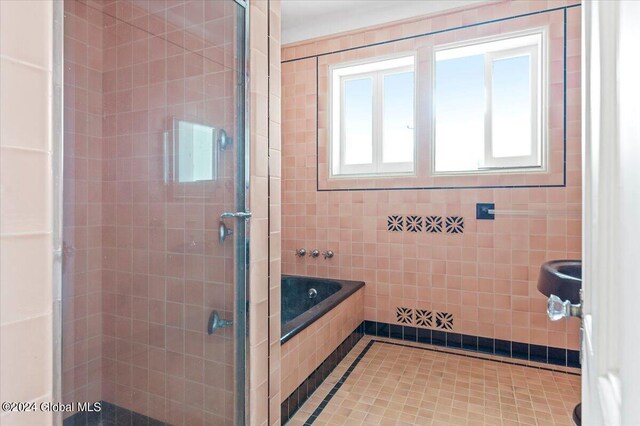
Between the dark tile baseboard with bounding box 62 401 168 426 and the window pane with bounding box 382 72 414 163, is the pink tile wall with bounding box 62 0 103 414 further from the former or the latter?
the window pane with bounding box 382 72 414 163

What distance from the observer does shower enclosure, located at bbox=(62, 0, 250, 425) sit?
1.29 m

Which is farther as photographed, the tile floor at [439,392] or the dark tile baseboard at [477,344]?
the dark tile baseboard at [477,344]

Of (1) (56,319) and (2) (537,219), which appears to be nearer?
(1) (56,319)

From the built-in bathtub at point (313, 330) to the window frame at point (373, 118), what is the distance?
893mm

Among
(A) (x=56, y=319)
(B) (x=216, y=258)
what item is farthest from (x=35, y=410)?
(B) (x=216, y=258)

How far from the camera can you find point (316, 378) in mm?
1878

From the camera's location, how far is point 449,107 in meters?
2.43

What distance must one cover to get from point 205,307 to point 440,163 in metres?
1.87

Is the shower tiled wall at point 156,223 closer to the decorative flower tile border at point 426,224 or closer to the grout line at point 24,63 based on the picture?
the grout line at point 24,63

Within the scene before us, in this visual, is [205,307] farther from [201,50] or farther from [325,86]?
[325,86]

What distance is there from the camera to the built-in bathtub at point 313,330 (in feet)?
5.32

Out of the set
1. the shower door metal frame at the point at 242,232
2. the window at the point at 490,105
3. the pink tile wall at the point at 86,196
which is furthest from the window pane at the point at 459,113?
the pink tile wall at the point at 86,196

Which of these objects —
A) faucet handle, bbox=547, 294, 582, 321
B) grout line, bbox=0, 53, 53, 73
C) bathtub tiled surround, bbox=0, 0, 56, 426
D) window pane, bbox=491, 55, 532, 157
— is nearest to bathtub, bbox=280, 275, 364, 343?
window pane, bbox=491, 55, 532, 157

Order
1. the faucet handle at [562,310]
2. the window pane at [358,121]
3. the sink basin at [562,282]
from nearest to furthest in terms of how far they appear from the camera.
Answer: the faucet handle at [562,310] → the sink basin at [562,282] → the window pane at [358,121]
